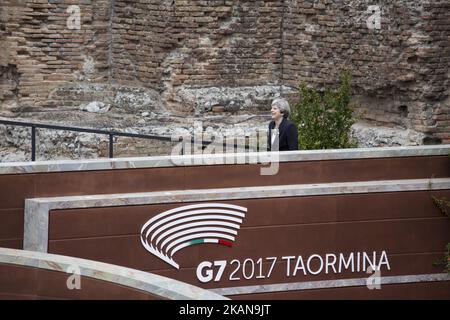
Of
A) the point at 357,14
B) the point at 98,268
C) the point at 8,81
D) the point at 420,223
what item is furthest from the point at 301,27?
the point at 98,268

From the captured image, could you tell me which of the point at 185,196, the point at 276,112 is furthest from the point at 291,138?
the point at 185,196

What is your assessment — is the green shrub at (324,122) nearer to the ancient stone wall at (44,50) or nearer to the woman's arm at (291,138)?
the woman's arm at (291,138)

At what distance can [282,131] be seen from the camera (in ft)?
41.0

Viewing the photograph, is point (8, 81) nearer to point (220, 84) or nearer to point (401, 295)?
point (220, 84)

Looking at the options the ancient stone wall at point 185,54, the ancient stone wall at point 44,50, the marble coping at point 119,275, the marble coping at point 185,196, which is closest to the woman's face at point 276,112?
the marble coping at point 185,196

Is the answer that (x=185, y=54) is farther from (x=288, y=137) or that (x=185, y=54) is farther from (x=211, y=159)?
(x=211, y=159)

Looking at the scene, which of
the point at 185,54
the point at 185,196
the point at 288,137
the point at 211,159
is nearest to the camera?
the point at 185,196

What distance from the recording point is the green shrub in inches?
542

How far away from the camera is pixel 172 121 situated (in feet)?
57.9

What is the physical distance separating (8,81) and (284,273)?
7225mm

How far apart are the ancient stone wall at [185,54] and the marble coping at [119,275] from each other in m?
8.39

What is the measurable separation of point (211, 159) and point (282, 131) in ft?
2.91

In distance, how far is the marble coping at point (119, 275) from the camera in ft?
28.8
